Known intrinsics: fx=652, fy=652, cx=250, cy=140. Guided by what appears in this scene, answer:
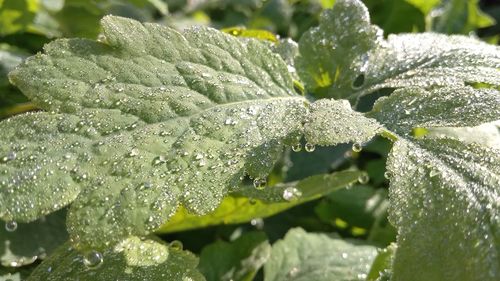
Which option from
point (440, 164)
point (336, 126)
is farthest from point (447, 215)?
point (336, 126)

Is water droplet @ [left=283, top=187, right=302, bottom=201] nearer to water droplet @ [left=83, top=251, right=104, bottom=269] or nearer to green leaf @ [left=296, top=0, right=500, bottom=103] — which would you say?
green leaf @ [left=296, top=0, right=500, bottom=103]

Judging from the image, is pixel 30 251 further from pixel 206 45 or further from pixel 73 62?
pixel 206 45

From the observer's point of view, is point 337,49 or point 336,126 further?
point 337,49

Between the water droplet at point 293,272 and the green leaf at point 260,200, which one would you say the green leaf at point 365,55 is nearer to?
the green leaf at point 260,200

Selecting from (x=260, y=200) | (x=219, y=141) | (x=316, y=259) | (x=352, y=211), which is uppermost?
(x=219, y=141)

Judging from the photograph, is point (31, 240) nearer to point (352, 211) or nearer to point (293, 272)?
point (293, 272)

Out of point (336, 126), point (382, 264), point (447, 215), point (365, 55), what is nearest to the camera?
point (447, 215)

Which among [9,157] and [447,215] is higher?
[9,157]

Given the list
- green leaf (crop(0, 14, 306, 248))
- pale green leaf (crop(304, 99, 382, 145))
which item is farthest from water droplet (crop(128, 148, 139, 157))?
pale green leaf (crop(304, 99, 382, 145))

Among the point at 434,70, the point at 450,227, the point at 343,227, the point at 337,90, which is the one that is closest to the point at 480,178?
the point at 450,227

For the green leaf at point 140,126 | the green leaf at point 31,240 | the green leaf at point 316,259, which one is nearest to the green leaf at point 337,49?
the green leaf at point 140,126
